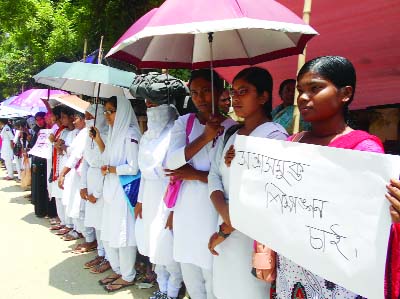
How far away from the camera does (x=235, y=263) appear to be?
7.50 feet

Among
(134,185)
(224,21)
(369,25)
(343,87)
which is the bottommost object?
(134,185)

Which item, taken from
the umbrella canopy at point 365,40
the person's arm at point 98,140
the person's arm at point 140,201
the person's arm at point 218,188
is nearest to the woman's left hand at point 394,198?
the person's arm at point 218,188

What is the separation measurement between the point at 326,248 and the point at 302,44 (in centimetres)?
151

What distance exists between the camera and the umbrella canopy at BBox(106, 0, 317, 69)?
71.4 inches

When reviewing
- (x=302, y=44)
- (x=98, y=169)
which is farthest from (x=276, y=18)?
(x=98, y=169)

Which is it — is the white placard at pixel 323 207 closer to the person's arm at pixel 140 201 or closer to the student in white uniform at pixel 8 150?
the person's arm at pixel 140 201

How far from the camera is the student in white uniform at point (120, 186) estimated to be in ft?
12.9

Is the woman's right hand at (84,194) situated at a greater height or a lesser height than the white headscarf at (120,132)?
lesser

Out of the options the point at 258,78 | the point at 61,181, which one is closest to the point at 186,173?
the point at 258,78

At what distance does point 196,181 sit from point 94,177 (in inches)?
81.6

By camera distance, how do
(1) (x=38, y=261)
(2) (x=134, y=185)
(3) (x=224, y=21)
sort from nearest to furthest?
(3) (x=224, y=21), (2) (x=134, y=185), (1) (x=38, y=261)

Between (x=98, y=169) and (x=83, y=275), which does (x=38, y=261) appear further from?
(x=98, y=169)

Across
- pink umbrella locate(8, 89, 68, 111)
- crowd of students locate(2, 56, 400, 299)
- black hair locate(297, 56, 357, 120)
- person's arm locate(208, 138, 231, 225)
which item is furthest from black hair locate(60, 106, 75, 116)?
black hair locate(297, 56, 357, 120)

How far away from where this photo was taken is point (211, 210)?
2.74 metres
